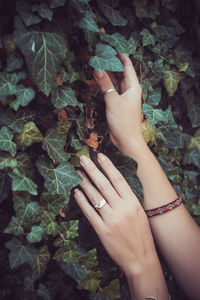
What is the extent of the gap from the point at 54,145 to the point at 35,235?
0.86 ft

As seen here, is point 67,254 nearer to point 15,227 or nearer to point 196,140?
point 15,227

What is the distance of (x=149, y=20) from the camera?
1087 mm

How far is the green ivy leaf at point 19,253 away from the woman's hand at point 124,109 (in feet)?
1.43

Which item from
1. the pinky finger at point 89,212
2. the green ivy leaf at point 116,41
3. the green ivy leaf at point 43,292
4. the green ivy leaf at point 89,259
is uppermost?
the green ivy leaf at point 116,41

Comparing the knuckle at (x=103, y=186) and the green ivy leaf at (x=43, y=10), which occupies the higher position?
the green ivy leaf at (x=43, y=10)

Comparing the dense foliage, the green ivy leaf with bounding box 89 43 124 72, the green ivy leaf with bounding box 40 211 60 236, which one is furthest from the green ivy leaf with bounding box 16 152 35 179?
the green ivy leaf with bounding box 89 43 124 72

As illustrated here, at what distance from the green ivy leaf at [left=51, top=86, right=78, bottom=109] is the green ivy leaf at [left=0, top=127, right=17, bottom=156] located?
0.50ft

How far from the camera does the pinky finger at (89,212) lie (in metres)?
0.85

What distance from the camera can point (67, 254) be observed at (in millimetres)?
812

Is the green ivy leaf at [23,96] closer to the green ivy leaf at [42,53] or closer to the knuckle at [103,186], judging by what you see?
the green ivy leaf at [42,53]

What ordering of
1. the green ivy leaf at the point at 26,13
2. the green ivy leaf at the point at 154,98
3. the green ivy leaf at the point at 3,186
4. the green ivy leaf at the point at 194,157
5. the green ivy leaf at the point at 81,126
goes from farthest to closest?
the green ivy leaf at the point at 194,157
the green ivy leaf at the point at 154,98
the green ivy leaf at the point at 81,126
the green ivy leaf at the point at 3,186
the green ivy leaf at the point at 26,13

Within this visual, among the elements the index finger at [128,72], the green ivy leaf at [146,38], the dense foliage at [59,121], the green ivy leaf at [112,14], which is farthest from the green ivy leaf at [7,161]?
the green ivy leaf at [146,38]

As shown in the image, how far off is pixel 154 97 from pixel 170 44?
25 cm

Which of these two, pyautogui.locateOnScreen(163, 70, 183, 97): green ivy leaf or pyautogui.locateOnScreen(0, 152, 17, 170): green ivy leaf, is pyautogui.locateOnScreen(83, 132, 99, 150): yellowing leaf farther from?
pyautogui.locateOnScreen(163, 70, 183, 97): green ivy leaf
